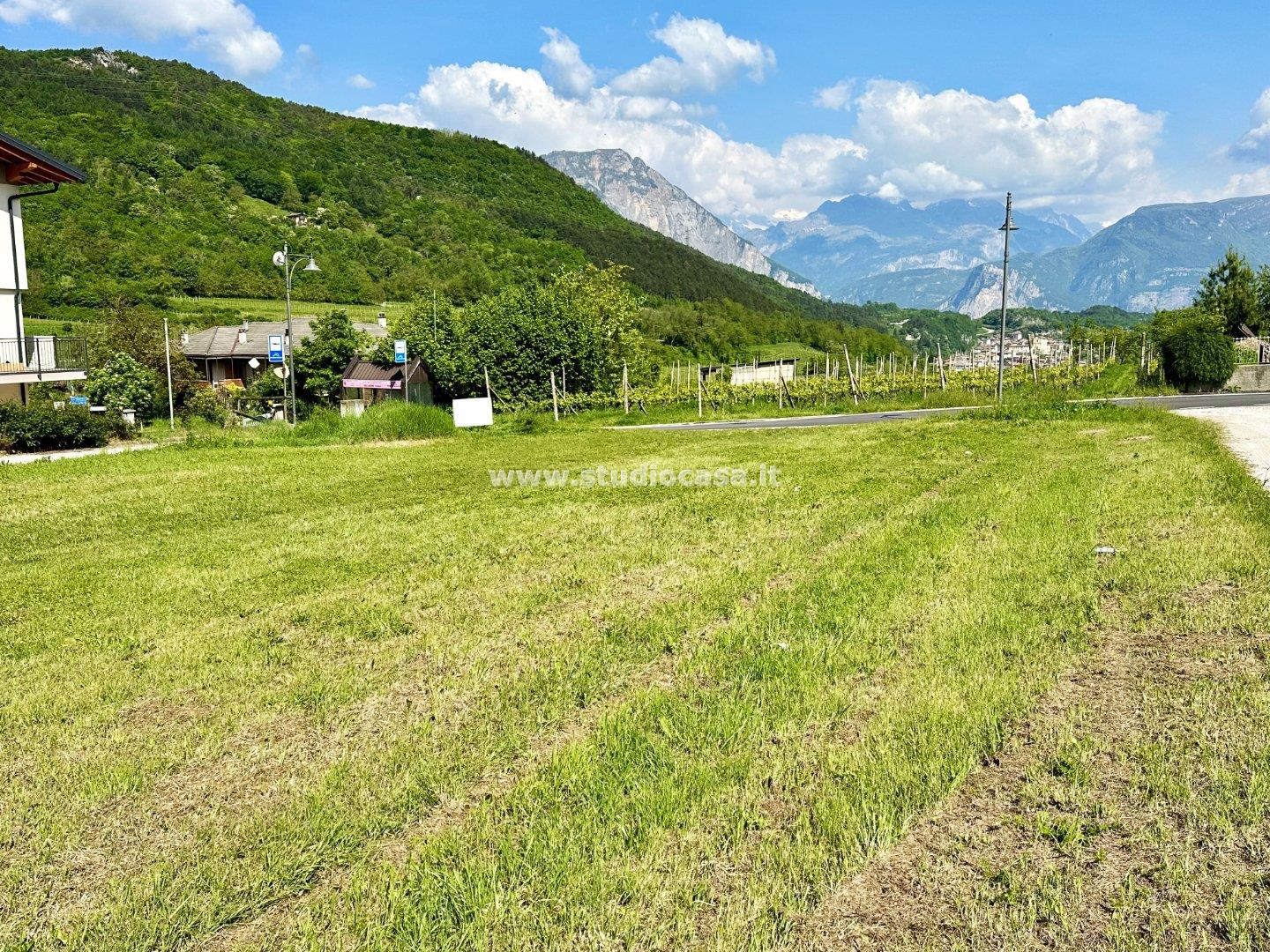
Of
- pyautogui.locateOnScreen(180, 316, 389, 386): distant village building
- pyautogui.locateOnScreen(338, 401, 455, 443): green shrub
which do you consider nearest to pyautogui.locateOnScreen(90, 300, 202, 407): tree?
pyautogui.locateOnScreen(180, 316, 389, 386): distant village building

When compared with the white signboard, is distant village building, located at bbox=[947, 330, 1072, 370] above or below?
above

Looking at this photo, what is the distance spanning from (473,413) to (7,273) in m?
13.1

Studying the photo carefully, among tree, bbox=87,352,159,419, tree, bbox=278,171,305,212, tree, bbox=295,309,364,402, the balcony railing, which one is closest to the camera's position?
the balcony railing

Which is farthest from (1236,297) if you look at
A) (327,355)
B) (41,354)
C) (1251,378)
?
(41,354)

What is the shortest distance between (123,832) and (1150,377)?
3333cm

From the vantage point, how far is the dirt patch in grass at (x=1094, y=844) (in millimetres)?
2336

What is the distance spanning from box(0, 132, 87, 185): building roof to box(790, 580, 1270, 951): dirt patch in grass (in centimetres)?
2596

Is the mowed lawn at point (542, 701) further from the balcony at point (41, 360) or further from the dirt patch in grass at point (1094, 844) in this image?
the balcony at point (41, 360)

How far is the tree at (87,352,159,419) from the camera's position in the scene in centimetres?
3195

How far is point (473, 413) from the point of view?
22.8 metres

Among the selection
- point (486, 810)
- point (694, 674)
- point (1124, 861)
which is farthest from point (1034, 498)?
point (486, 810)

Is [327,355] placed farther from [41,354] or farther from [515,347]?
[41,354]

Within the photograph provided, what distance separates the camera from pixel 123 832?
9.66 feet

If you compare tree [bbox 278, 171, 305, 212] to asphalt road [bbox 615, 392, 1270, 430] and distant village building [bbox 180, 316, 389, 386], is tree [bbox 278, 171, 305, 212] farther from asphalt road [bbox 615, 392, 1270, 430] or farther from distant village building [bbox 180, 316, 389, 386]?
asphalt road [bbox 615, 392, 1270, 430]
